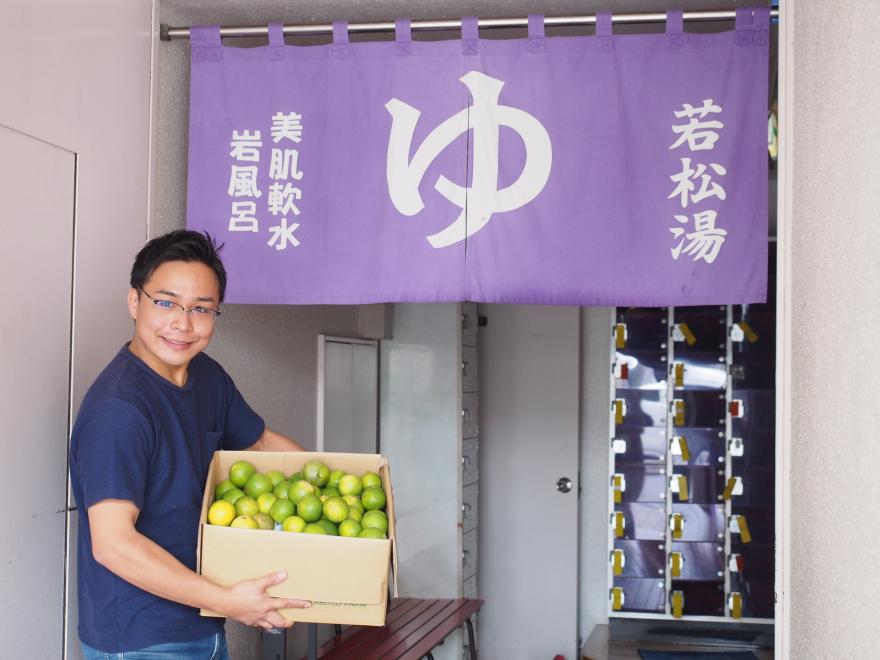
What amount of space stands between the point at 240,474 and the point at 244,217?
0.84 m

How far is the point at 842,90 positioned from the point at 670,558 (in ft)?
11.9

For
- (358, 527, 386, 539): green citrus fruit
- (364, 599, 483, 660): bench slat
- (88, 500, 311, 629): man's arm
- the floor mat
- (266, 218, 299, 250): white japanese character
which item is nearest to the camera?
(88, 500, 311, 629): man's arm

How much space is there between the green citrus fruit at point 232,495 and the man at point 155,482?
67 millimetres

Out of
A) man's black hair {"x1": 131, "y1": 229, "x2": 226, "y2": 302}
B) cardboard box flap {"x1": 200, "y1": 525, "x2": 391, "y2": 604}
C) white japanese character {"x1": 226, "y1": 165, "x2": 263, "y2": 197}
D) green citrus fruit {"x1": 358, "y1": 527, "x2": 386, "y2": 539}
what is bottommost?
cardboard box flap {"x1": 200, "y1": 525, "x2": 391, "y2": 604}

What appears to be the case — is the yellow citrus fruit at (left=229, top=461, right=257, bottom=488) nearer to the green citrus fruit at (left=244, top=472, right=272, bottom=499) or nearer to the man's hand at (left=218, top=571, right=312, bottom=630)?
the green citrus fruit at (left=244, top=472, right=272, bottom=499)

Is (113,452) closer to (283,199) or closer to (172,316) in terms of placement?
(172,316)

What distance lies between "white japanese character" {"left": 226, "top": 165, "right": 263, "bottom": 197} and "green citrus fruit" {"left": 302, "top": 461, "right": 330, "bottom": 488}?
0.89 m

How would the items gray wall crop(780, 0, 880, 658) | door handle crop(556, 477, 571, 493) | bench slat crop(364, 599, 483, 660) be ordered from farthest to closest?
door handle crop(556, 477, 571, 493) → bench slat crop(364, 599, 483, 660) → gray wall crop(780, 0, 880, 658)

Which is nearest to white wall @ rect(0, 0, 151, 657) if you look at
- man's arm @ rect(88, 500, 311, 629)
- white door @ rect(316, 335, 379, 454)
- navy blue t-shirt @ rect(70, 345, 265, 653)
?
navy blue t-shirt @ rect(70, 345, 265, 653)

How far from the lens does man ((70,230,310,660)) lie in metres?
1.87

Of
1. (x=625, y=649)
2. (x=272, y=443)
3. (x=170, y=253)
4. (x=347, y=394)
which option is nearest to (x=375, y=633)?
(x=347, y=394)

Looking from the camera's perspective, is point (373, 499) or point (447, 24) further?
point (447, 24)

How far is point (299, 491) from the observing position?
2.11 metres

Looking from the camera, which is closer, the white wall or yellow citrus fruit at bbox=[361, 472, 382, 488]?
the white wall
